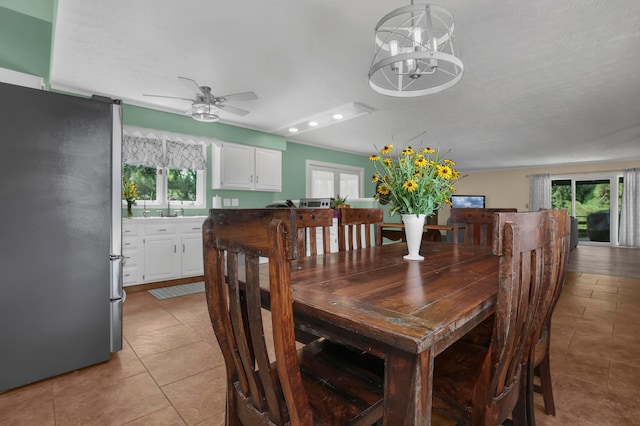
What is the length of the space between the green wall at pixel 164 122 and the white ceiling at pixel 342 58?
18 centimetres

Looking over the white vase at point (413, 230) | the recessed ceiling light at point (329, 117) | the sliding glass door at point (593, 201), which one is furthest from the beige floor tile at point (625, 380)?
the sliding glass door at point (593, 201)

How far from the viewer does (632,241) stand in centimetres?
772

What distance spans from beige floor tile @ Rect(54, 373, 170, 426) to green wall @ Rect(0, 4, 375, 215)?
119 inches

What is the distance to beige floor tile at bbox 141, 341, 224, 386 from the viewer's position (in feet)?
6.22

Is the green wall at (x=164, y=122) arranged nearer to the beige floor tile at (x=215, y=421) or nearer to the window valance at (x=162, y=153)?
the window valance at (x=162, y=153)

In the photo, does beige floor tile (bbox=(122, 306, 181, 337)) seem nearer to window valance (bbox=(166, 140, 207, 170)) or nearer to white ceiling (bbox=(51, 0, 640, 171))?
window valance (bbox=(166, 140, 207, 170))

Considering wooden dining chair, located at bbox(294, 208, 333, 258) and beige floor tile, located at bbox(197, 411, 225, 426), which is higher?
wooden dining chair, located at bbox(294, 208, 333, 258)

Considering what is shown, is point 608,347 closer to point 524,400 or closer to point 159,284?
point 524,400

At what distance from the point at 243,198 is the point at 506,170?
8339 mm

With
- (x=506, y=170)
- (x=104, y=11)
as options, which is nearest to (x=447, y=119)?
(x=104, y=11)

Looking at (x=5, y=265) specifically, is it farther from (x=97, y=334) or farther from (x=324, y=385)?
(x=324, y=385)

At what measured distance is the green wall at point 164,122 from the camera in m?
2.85

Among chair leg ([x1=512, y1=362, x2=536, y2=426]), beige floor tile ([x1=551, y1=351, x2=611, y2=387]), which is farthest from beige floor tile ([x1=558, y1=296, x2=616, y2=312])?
chair leg ([x1=512, y1=362, x2=536, y2=426])

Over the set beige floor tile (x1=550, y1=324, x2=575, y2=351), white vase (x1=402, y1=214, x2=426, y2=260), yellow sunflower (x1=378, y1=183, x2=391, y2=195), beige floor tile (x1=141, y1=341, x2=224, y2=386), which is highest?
yellow sunflower (x1=378, y1=183, x2=391, y2=195)
